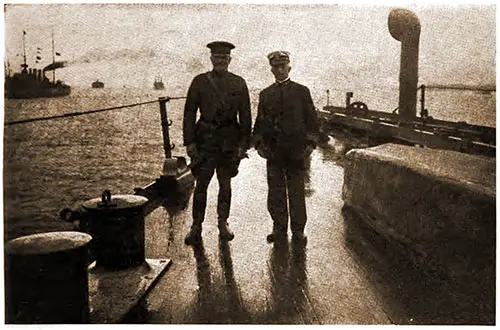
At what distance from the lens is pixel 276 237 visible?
10.9 ft

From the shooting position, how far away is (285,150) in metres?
3.24

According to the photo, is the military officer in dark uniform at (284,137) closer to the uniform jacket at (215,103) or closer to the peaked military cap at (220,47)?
the uniform jacket at (215,103)

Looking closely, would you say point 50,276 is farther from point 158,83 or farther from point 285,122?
point 158,83

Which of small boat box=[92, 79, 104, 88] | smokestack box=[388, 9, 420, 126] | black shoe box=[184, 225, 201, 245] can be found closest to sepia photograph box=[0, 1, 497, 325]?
black shoe box=[184, 225, 201, 245]

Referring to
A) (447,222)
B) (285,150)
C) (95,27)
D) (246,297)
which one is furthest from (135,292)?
(95,27)

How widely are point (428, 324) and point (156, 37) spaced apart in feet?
9.05

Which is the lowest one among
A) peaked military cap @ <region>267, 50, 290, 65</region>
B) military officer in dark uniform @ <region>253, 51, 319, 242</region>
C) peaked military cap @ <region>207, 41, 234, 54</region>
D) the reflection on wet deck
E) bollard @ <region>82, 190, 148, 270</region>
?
the reflection on wet deck

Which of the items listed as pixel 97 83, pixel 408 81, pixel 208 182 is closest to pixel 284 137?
pixel 208 182

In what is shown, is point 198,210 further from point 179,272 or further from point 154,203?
point 154,203

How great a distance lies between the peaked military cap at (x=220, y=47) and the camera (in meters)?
3.06

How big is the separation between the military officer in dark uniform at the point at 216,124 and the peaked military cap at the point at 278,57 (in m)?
0.27

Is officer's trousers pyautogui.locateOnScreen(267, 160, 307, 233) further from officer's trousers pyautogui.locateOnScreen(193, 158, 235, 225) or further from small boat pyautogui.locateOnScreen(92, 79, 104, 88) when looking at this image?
small boat pyautogui.locateOnScreen(92, 79, 104, 88)

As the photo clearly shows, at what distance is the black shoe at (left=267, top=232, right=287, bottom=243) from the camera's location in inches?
129

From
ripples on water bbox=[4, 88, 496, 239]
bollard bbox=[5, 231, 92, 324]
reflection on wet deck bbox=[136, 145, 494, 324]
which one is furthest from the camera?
ripples on water bbox=[4, 88, 496, 239]
